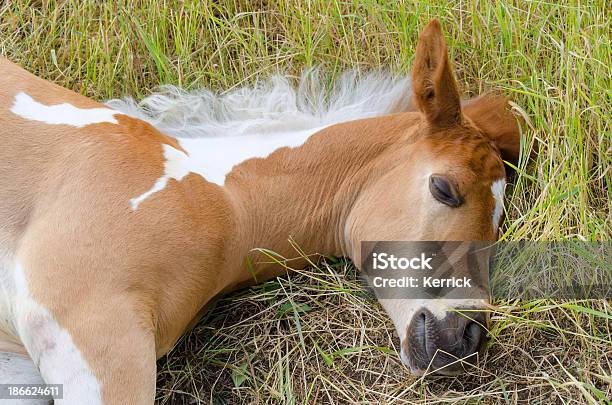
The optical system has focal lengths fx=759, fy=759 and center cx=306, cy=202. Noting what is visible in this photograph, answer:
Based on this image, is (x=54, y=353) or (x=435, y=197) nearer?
(x=54, y=353)

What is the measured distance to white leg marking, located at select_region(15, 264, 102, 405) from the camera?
7.66 feet

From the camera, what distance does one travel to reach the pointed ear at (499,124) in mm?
2982

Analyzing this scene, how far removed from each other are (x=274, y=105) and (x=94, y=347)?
1.34m

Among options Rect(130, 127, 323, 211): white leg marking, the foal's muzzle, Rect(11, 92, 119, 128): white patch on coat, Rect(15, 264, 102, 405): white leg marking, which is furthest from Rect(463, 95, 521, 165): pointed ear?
Rect(15, 264, 102, 405): white leg marking

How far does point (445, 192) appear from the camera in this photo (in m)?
2.66

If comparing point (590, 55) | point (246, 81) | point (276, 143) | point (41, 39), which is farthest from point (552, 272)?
point (41, 39)

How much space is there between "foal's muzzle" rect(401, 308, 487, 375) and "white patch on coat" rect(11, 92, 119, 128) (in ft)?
4.39

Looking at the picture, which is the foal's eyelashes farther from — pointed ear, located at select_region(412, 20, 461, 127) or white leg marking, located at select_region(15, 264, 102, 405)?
white leg marking, located at select_region(15, 264, 102, 405)

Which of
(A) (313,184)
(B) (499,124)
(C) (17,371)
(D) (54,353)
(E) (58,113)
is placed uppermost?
(E) (58,113)

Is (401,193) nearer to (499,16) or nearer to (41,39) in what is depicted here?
(499,16)

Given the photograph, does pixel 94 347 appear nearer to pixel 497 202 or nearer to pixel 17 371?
pixel 17 371

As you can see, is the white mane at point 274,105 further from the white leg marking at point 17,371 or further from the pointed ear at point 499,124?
the white leg marking at point 17,371

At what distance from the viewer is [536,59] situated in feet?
10.5

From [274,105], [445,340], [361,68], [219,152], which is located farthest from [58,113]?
[445,340]
